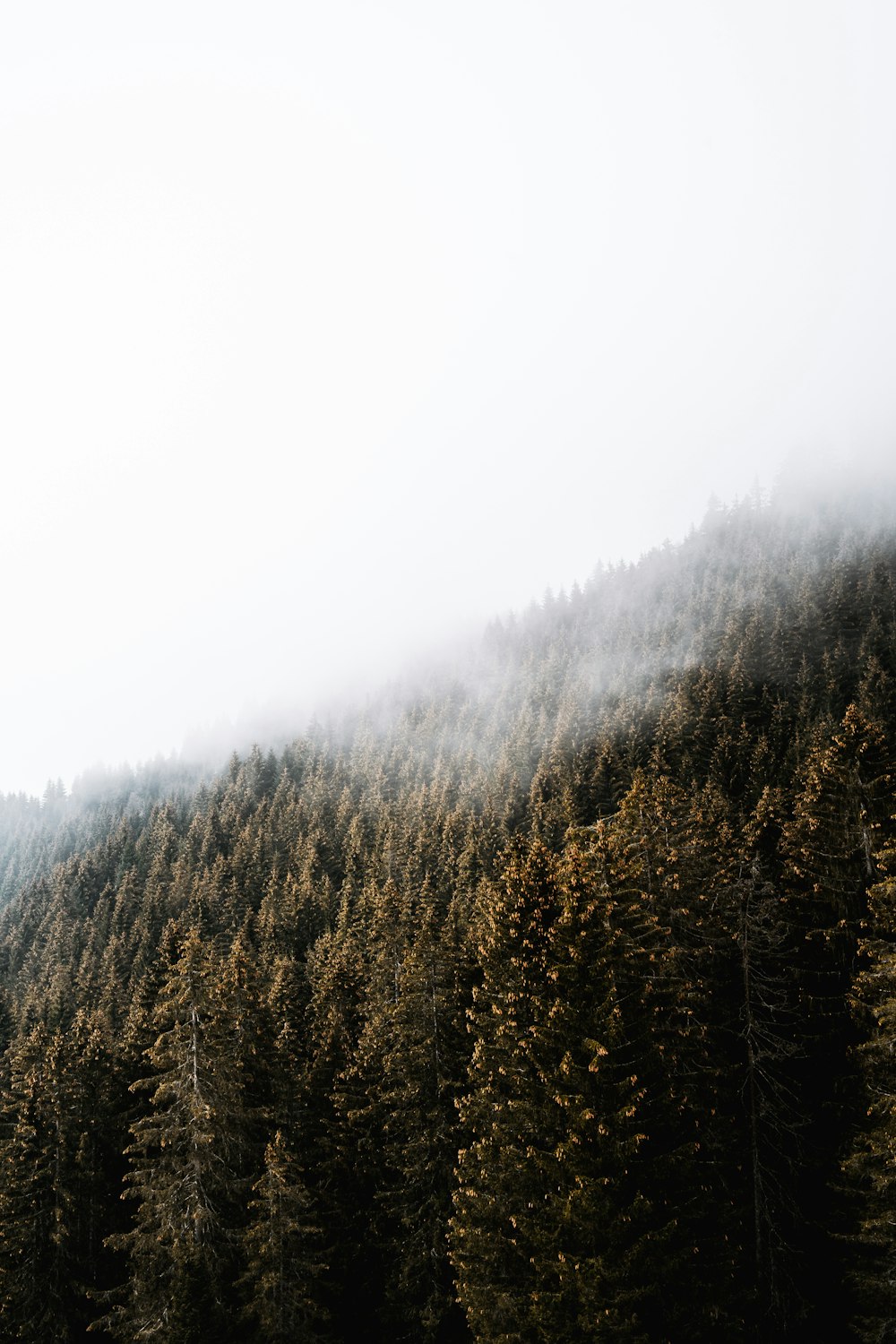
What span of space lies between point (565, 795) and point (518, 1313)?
44755 mm

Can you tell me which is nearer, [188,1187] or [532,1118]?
[532,1118]

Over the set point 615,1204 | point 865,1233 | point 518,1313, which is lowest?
point 865,1233

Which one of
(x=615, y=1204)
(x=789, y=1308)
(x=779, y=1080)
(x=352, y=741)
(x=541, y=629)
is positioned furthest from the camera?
(x=541, y=629)

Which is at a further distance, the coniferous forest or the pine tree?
the pine tree

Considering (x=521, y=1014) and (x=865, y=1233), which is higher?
(x=521, y=1014)

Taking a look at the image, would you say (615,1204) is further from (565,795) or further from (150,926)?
(150,926)

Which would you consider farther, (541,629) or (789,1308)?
(541,629)

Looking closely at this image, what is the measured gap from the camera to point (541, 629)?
178750mm

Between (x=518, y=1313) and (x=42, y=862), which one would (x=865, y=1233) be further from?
(x=42, y=862)

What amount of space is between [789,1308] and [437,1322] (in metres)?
11.0

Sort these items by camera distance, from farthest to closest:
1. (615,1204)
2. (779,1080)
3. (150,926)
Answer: (150,926)
(779,1080)
(615,1204)

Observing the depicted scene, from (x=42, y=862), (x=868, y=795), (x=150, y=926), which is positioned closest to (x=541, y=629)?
(x=150, y=926)

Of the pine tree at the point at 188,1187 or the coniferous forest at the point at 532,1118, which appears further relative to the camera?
the pine tree at the point at 188,1187

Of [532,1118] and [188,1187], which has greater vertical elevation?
[532,1118]
